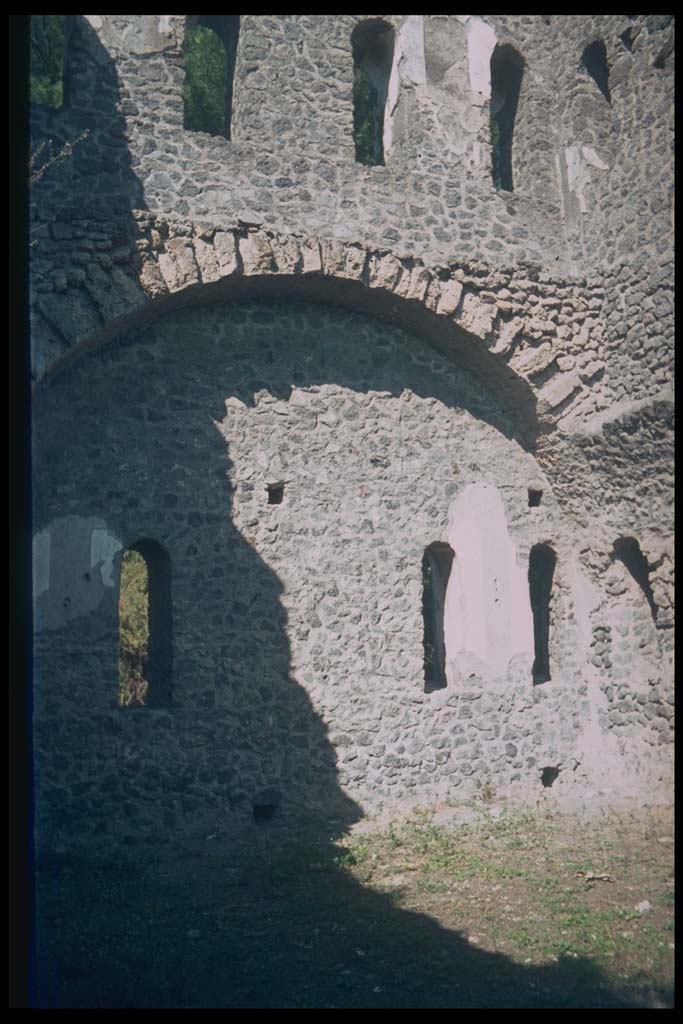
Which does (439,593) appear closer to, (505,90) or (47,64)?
(505,90)

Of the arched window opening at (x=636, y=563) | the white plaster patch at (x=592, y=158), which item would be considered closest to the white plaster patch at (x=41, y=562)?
the arched window opening at (x=636, y=563)

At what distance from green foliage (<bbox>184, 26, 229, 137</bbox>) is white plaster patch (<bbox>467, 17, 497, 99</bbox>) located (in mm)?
6724

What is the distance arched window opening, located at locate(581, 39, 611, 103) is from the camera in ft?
33.3

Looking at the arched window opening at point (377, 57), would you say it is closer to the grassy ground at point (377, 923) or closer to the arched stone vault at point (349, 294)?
the arched stone vault at point (349, 294)

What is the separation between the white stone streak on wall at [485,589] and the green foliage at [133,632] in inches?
182

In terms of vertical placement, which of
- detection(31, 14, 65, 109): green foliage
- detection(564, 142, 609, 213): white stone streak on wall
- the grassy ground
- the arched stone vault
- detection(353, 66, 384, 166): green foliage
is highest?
detection(353, 66, 384, 166): green foliage

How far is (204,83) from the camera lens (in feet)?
53.0

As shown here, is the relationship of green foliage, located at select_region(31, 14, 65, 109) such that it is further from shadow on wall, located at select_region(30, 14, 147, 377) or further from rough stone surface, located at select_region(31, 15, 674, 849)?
rough stone surface, located at select_region(31, 15, 674, 849)

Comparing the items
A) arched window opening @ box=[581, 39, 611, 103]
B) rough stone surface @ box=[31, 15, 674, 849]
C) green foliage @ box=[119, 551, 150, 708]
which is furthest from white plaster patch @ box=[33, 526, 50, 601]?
arched window opening @ box=[581, 39, 611, 103]

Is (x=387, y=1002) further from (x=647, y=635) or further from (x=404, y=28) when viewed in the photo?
(x=404, y=28)

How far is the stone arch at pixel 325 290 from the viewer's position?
8164 millimetres

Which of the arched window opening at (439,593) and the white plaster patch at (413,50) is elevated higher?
the white plaster patch at (413,50)

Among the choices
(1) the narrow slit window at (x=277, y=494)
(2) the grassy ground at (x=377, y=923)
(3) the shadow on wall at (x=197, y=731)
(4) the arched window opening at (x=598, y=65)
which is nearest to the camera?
(2) the grassy ground at (x=377, y=923)

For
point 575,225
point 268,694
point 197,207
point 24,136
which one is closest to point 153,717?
point 268,694
